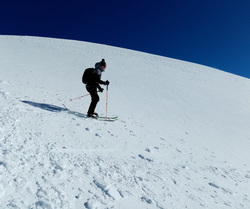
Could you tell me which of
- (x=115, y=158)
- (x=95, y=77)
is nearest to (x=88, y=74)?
(x=95, y=77)

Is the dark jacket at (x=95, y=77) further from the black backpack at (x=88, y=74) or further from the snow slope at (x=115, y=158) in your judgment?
the snow slope at (x=115, y=158)

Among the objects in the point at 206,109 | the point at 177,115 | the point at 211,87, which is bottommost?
the point at 177,115

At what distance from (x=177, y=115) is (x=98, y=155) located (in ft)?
21.5

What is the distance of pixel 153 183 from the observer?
10.9 feet

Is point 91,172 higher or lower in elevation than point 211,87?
lower

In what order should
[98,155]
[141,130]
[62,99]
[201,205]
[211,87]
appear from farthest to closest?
[211,87], [62,99], [141,130], [98,155], [201,205]

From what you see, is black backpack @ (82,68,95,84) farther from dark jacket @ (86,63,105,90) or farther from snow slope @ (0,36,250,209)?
snow slope @ (0,36,250,209)

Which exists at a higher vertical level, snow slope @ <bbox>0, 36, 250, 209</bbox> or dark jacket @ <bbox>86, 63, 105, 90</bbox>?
dark jacket @ <bbox>86, 63, 105, 90</bbox>

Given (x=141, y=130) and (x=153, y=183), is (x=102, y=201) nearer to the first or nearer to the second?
(x=153, y=183)

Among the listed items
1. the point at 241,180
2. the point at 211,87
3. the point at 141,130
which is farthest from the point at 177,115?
the point at 211,87

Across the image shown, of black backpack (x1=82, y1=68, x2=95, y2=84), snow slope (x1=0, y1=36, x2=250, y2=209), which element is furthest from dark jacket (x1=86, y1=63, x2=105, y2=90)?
snow slope (x1=0, y1=36, x2=250, y2=209)

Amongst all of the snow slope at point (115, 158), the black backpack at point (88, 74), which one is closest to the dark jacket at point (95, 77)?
the black backpack at point (88, 74)

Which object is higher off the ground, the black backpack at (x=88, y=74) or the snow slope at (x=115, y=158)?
the black backpack at (x=88, y=74)

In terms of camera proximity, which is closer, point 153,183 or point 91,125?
point 153,183
